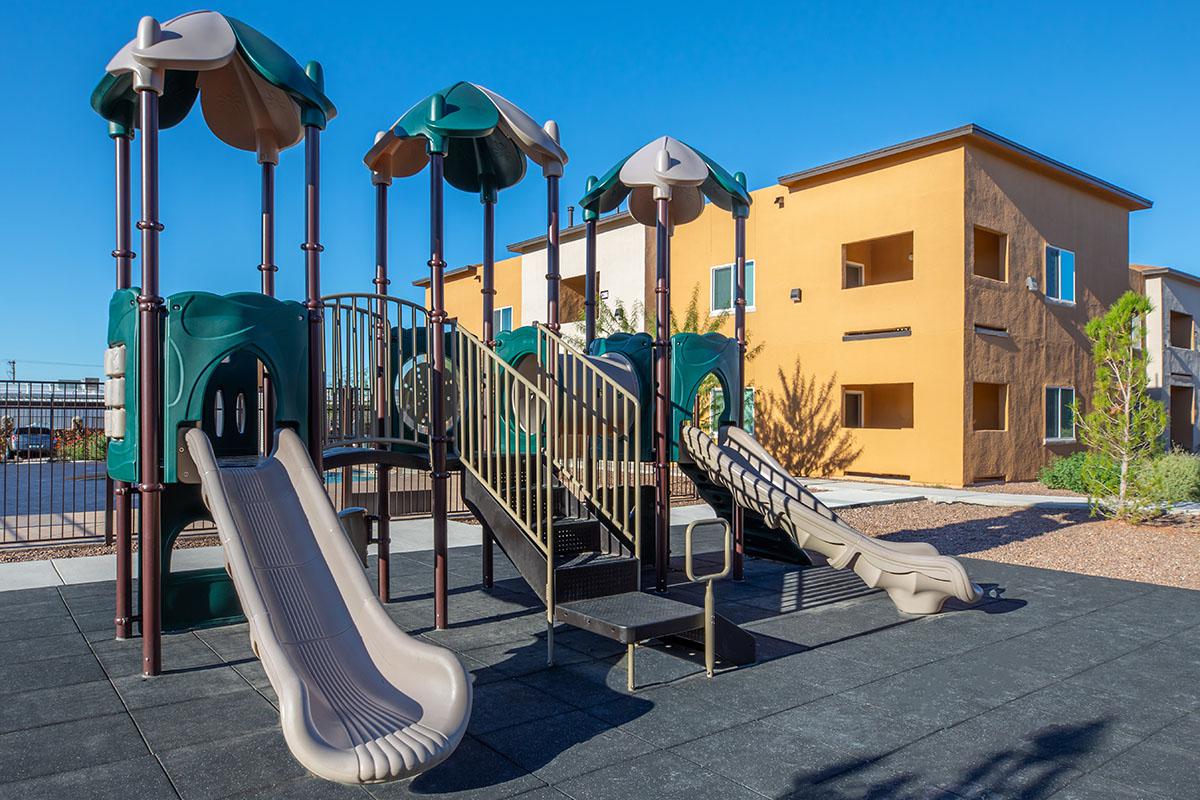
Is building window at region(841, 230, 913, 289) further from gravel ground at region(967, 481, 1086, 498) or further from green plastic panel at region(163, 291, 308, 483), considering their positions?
green plastic panel at region(163, 291, 308, 483)

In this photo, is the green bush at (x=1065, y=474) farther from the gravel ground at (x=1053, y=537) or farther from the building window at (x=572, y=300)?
the building window at (x=572, y=300)

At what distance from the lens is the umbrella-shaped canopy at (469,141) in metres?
6.76

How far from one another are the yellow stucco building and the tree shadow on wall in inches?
1.5

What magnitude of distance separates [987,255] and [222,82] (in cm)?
1921

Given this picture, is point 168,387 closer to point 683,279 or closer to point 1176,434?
point 683,279

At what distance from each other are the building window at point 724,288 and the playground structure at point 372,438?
12.8 meters

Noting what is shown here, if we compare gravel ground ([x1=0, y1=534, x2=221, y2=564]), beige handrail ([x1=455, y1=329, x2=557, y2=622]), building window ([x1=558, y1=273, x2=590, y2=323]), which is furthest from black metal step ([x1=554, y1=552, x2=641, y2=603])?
building window ([x1=558, y1=273, x2=590, y2=323])

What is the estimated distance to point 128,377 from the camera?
5734 millimetres

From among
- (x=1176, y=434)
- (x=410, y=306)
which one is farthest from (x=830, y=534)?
(x=1176, y=434)

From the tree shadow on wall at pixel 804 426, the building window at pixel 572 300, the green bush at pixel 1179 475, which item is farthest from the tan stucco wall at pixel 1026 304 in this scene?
the building window at pixel 572 300

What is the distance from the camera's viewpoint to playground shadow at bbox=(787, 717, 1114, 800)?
11.9ft

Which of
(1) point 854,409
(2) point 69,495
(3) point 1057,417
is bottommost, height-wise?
(2) point 69,495

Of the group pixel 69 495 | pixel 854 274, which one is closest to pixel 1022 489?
pixel 854 274

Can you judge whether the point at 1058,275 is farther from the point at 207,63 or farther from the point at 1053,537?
the point at 207,63
